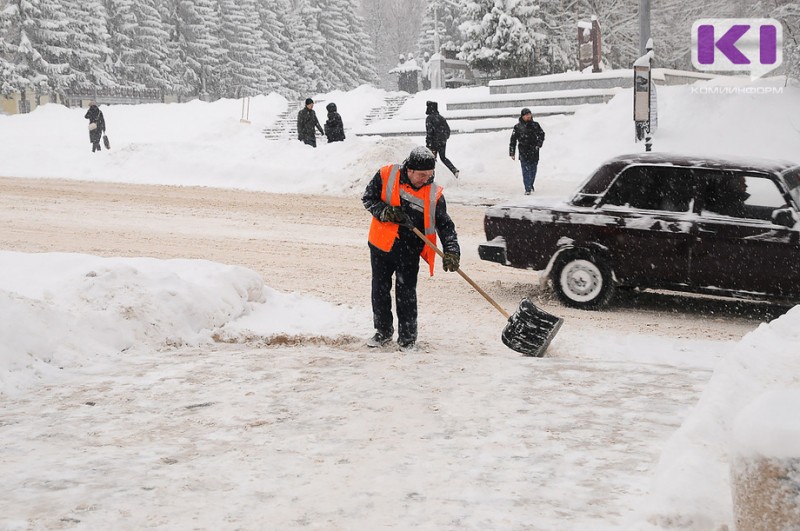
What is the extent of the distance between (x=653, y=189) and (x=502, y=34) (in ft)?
96.2

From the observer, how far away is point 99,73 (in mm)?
52281

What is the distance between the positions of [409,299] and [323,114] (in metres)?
30.1

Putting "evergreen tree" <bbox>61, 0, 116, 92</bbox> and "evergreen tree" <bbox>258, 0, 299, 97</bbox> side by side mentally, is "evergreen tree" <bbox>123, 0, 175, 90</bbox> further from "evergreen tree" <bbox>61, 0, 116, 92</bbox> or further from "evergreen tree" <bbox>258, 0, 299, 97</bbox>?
"evergreen tree" <bbox>258, 0, 299, 97</bbox>

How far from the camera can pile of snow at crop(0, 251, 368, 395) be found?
586 cm

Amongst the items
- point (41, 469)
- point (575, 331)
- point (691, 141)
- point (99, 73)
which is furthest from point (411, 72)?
point (41, 469)

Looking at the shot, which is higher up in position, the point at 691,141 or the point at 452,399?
the point at 691,141

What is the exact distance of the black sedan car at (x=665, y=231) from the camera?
776 cm

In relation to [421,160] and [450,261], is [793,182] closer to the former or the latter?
[450,261]

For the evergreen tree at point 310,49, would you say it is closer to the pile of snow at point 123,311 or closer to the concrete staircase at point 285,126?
the concrete staircase at point 285,126

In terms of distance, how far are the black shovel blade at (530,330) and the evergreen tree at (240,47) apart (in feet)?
192

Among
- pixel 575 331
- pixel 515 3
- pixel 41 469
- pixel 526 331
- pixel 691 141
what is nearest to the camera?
pixel 41 469

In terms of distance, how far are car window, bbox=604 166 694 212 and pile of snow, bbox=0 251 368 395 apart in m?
2.81

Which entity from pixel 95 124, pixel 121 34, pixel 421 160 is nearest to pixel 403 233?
pixel 421 160

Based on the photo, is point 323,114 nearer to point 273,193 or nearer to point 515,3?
point 515,3
